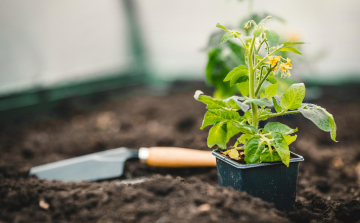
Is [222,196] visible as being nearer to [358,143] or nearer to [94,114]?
[358,143]

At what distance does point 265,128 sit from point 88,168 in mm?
808

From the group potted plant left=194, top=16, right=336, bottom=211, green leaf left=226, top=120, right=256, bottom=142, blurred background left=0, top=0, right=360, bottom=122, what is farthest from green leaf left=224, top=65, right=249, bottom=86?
blurred background left=0, top=0, right=360, bottom=122

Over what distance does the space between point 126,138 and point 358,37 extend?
2.06 meters

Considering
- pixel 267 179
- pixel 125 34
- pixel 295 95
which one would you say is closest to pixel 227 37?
pixel 295 95

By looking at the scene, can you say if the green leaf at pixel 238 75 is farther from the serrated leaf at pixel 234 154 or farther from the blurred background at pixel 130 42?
the blurred background at pixel 130 42

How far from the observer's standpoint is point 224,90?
121 cm

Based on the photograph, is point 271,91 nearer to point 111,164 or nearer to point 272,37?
point 272,37

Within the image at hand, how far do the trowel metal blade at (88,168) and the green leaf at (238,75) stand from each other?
68cm

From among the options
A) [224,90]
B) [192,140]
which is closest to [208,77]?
[224,90]

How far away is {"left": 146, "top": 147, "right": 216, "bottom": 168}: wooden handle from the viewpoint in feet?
3.89

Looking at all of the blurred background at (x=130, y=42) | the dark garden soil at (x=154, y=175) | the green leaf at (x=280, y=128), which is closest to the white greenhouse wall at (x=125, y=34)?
the blurred background at (x=130, y=42)

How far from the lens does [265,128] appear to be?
2.43 feet

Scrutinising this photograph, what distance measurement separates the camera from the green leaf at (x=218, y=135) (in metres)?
0.77

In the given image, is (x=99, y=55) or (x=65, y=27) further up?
(x=65, y=27)
